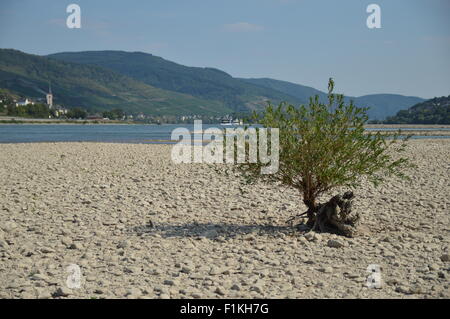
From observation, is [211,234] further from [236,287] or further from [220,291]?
[220,291]

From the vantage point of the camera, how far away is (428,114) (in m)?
135

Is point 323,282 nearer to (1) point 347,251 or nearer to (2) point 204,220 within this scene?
(1) point 347,251

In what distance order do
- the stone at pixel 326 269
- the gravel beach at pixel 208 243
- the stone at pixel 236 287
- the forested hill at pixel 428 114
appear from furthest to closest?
the forested hill at pixel 428 114 < the stone at pixel 326 269 < the gravel beach at pixel 208 243 < the stone at pixel 236 287

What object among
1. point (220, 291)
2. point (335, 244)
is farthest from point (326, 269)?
point (220, 291)

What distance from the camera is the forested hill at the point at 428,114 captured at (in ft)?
413

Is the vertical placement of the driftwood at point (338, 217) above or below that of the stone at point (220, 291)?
above

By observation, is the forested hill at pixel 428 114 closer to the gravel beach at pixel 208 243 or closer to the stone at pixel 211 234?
the gravel beach at pixel 208 243

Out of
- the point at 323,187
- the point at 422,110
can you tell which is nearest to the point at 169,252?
the point at 323,187

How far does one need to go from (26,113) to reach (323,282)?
164 metres

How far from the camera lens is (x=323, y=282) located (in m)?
6.91

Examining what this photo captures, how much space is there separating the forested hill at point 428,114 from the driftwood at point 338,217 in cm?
12215

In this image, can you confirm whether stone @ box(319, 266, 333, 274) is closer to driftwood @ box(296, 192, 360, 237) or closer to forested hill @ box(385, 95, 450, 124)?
driftwood @ box(296, 192, 360, 237)
